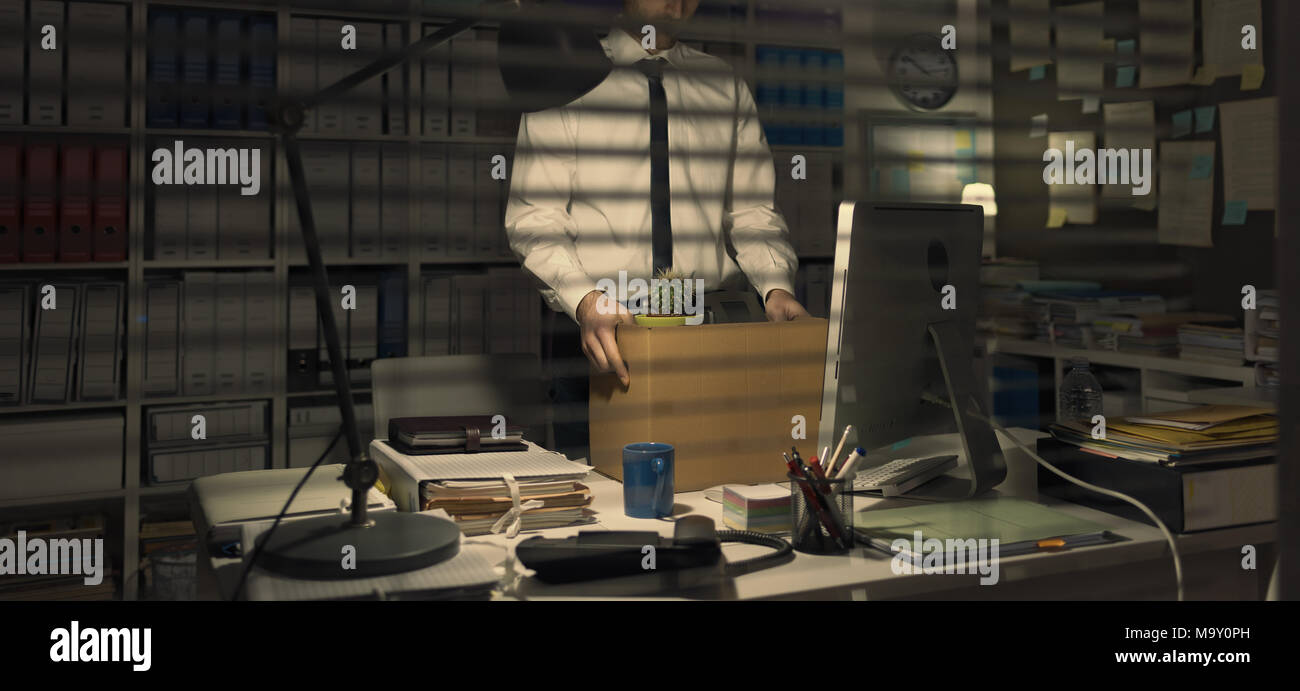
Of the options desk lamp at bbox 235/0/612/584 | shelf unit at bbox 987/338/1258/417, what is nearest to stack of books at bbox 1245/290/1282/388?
shelf unit at bbox 987/338/1258/417

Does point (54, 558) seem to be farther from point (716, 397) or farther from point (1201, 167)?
point (1201, 167)

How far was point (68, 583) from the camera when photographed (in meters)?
2.62

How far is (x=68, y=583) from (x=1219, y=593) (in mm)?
2732

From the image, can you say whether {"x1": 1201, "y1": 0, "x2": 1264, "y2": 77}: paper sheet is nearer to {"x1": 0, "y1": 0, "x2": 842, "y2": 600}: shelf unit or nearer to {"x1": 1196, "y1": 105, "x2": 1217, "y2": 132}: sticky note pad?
{"x1": 1196, "y1": 105, "x2": 1217, "y2": 132}: sticky note pad

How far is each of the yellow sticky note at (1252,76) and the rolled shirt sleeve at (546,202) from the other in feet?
6.94

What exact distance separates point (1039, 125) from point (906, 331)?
8.16ft

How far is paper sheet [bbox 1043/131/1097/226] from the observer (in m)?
3.27

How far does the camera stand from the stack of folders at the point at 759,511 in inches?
49.0

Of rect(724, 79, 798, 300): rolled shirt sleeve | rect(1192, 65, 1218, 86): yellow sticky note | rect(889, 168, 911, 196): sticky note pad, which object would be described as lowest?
rect(724, 79, 798, 300): rolled shirt sleeve

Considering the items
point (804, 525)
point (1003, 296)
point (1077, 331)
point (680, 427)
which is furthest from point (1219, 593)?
point (1003, 296)

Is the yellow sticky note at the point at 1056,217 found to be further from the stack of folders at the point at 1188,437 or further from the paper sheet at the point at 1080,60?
the stack of folders at the point at 1188,437

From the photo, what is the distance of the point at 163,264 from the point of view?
8.51 feet

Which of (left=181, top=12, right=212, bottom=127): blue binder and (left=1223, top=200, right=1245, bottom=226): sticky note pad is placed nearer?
(left=181, top=12, right=212, bottom=127): blue binder

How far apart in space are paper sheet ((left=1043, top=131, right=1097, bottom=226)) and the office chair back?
6.98 feet
